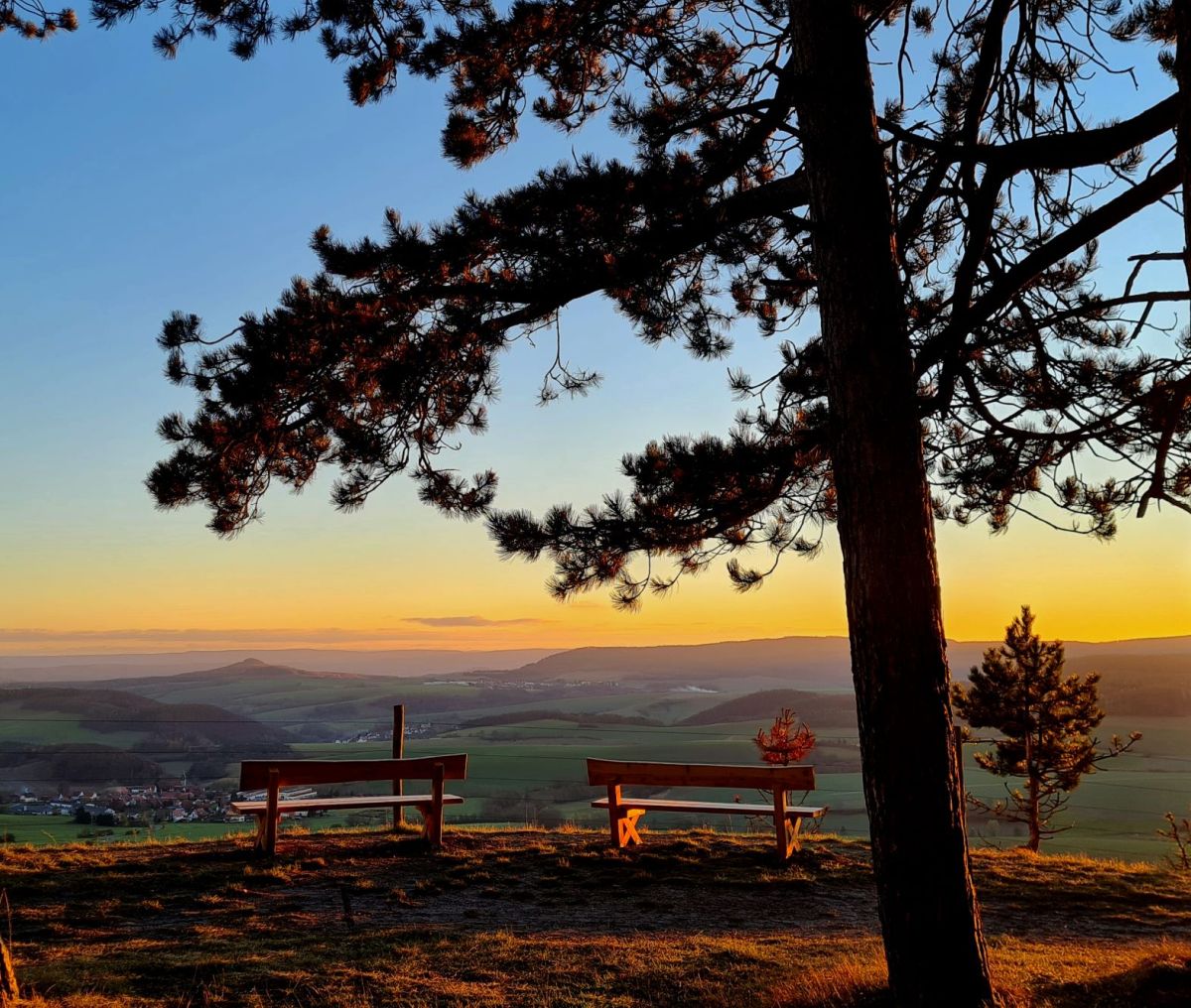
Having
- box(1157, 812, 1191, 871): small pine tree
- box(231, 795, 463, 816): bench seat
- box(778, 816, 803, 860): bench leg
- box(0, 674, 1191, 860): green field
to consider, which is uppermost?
box(231, 795, 463, 816): bench seat

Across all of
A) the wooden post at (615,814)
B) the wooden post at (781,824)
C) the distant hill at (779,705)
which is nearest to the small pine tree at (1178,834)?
the wooden post at (781,824)

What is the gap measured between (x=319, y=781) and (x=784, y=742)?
8.20 meters

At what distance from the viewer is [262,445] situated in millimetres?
5410

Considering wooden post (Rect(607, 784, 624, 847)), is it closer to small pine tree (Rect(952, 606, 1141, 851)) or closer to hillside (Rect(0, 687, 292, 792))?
small pine tree (Rect(952, 606, 1141, 851))

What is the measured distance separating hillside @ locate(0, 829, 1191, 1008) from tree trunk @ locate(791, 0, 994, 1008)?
0.49 meters

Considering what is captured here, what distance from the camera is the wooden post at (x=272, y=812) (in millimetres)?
7359

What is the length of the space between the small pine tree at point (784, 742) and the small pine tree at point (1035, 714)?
8.93ft

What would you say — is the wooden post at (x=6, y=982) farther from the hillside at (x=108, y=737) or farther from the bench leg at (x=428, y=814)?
the hillside at (x=108, y=737)

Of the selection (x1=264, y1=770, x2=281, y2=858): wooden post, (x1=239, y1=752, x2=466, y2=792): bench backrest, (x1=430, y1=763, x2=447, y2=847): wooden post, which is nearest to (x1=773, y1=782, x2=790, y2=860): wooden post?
(x1=239, y1=752, x2=466, y2=792): bench backrest

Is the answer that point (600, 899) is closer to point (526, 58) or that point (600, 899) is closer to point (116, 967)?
point (116, 967)

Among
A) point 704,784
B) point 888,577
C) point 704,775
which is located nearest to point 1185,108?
point 888,577

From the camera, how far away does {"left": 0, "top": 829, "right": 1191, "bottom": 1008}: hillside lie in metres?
3.96

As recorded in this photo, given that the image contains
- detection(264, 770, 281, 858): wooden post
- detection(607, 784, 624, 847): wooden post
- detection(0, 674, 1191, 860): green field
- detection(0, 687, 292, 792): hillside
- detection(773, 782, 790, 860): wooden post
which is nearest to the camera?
detection(264, 770, 281, 858): wooden post

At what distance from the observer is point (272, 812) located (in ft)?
24.1
